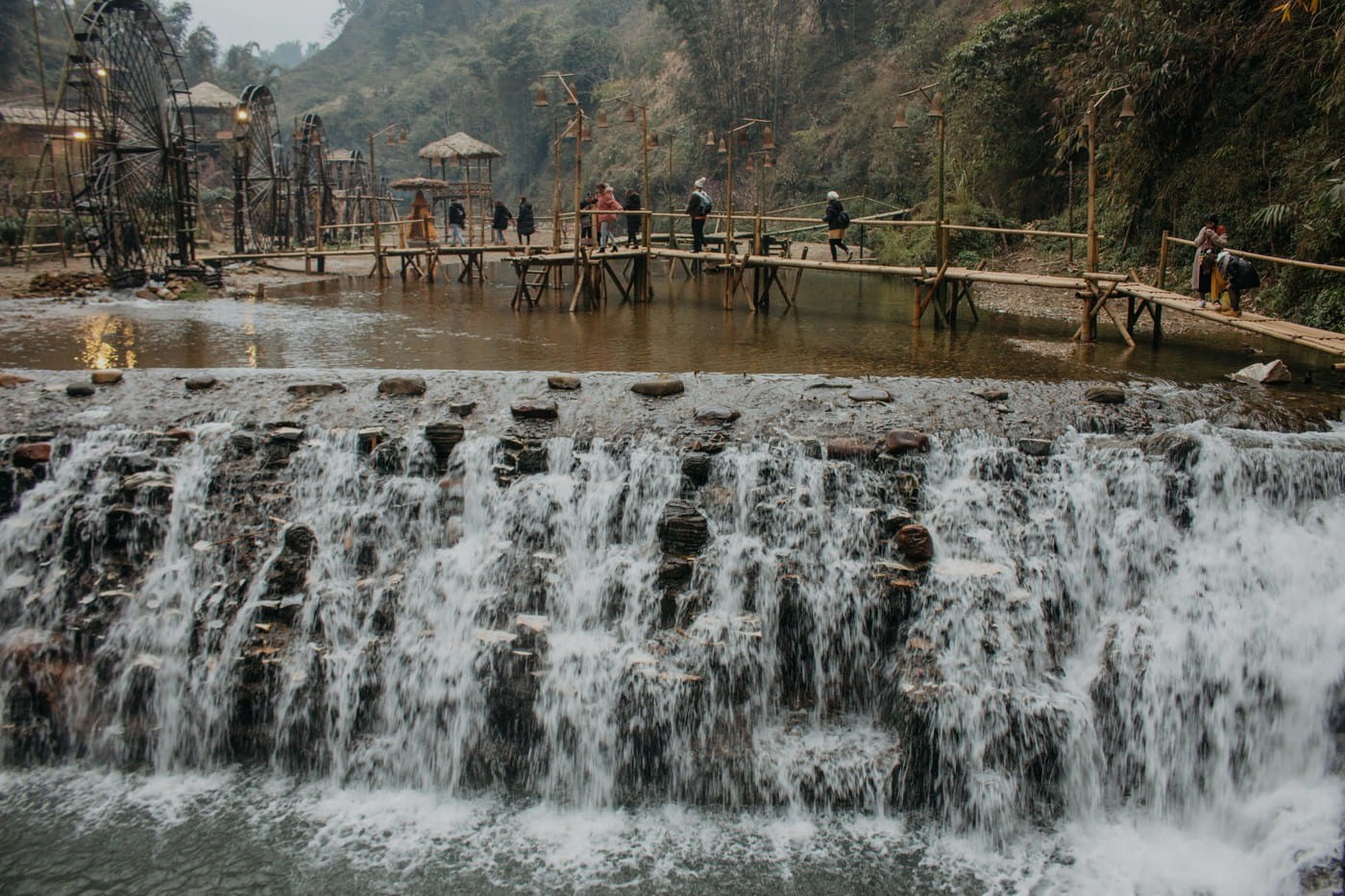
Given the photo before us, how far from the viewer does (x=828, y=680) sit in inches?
244

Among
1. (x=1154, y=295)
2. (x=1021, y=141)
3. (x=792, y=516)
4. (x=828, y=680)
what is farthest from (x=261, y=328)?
(x=1021, y=141)

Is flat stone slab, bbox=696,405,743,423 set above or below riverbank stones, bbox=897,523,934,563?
above

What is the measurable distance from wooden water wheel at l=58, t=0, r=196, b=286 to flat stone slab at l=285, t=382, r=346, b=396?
1038cm

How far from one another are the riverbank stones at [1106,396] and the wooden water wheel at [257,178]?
20.4 meters

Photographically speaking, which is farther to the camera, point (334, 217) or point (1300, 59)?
point (334, 217)

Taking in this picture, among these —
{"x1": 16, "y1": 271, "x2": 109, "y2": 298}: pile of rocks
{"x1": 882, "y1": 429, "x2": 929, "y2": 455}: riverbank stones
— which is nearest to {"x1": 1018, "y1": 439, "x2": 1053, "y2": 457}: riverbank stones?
{"x1": 882, "y1": 429, "x2": 929, "y2": 455}: riverbank stones

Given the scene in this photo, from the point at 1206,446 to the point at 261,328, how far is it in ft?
36.5

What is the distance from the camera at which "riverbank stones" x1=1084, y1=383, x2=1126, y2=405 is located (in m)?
7.59

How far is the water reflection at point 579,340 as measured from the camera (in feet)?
31.2

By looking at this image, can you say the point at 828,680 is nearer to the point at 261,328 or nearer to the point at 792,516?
the point at 792,516

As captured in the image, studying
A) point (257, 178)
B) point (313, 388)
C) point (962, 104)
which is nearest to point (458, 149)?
point (257, 178)

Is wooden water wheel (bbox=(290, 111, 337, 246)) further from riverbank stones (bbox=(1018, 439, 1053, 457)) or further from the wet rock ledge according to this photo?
riverbank stones (bbox=(1018, 439, 1053, 457))

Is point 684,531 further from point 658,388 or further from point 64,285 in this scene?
point 64,285

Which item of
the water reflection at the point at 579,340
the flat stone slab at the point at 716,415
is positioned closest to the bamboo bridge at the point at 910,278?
the water reflection at the point at 579,340
